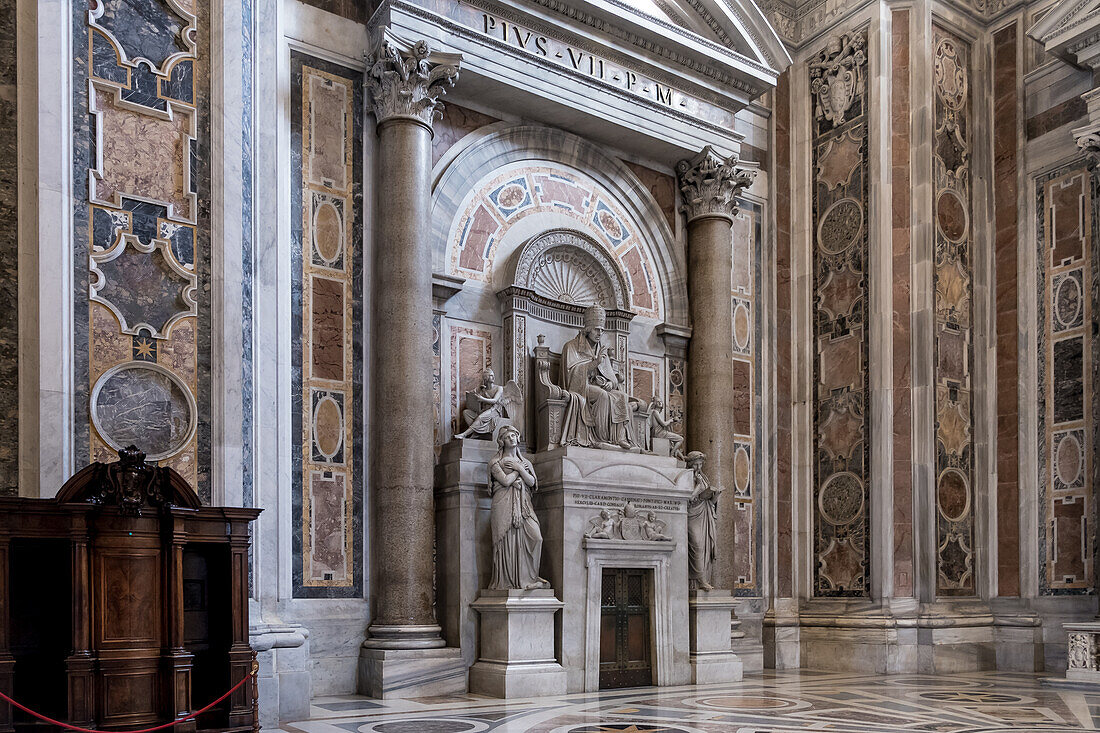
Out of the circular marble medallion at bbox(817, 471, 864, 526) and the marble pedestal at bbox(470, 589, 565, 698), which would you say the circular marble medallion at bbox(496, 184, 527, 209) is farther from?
the circular marble medallion at bbox(817, 471, 864, 526)

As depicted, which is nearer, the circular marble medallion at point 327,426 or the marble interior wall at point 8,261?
the marble interior wall at point 8,261

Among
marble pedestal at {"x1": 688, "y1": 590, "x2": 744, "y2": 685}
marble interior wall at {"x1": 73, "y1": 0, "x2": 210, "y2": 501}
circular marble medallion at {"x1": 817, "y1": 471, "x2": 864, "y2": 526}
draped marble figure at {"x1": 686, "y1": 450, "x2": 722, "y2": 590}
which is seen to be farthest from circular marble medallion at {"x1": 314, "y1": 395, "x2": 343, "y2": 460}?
circular marble medallion at {"x1": 817, "y1": 471, "x2": 864, "y2": 526}

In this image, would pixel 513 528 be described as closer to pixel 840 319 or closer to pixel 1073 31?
pixel 840 319

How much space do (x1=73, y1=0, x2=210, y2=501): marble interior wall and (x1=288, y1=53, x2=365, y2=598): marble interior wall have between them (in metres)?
1.92

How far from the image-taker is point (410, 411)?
12.2 metres

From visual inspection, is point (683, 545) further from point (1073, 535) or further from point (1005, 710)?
point (1073, 535)

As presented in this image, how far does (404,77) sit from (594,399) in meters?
4.62

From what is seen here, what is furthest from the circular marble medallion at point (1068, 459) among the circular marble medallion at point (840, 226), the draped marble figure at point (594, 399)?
the draped marble figure at point (594, 399)

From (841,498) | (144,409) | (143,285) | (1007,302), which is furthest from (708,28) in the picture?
(144,409)

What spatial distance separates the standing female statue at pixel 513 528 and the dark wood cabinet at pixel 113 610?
3.61 meters

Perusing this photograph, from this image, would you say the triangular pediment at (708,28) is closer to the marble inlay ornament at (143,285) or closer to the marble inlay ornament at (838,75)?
the marble inlay ornament at (838,75)

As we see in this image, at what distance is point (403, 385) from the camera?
12258mm

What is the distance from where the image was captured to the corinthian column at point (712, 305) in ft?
51.0

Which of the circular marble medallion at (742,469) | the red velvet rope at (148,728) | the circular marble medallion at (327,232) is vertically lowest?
the red velvet rope at (148,728)
